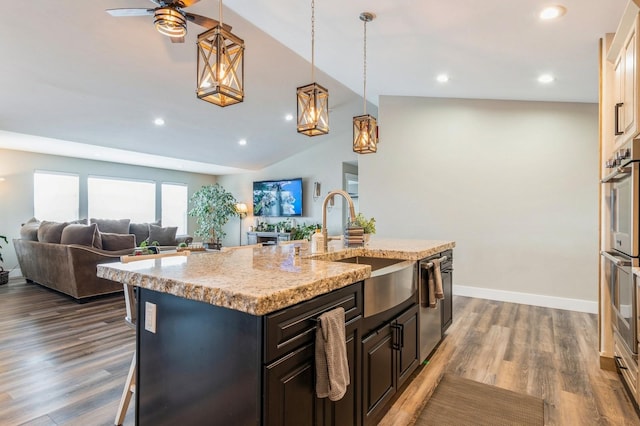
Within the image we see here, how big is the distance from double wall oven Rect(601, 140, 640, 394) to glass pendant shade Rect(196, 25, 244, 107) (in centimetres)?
236

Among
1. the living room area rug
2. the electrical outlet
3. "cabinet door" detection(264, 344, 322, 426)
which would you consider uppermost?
the electrical outlet

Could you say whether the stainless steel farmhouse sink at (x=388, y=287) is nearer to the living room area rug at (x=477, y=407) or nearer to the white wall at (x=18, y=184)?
the living room area rug at (x=477, y=407)

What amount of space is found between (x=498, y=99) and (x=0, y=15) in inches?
219

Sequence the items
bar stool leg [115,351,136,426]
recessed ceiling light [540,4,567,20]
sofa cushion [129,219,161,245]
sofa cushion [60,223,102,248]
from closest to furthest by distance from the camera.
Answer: bar stool leg [115,351,136,426] < recessed ceiling light [540,4,567,20] < sofa cushion [60,223,102,248] < sofa cushion [129,219,161,245]

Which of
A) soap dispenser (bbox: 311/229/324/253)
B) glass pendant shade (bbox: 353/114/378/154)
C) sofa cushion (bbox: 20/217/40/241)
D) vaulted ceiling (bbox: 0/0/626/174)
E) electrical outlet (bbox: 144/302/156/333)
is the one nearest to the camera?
electrical outlet (bbox: 144/302/156/333)

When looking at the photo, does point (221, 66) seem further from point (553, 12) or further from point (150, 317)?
point (553, 12)

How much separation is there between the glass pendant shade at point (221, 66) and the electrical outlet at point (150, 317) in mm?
1062

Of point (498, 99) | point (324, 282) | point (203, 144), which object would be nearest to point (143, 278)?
point (324, 282)

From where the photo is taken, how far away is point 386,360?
74.6 inches

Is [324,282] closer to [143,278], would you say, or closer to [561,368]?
[143,278]

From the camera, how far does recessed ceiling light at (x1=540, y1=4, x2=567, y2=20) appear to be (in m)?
2.37

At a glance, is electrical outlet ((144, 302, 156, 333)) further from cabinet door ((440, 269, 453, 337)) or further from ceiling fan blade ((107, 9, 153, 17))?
cabinet door ((440, 269, 453, 337))

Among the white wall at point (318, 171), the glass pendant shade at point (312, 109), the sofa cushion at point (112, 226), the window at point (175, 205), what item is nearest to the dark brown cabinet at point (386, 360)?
the glass pendant shade at point (312, 109)

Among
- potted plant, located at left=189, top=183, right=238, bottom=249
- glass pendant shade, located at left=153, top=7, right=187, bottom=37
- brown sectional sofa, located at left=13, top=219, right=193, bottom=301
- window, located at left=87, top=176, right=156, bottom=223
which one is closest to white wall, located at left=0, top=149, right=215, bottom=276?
window, located at left=87, top=176, right=156, bottom=223
